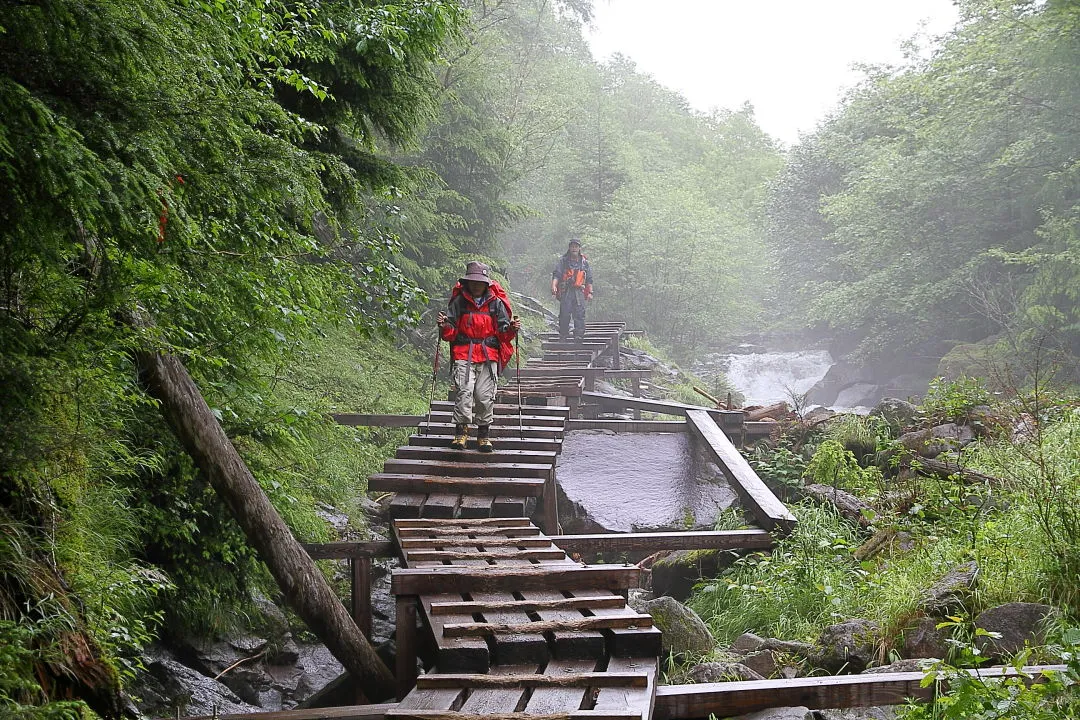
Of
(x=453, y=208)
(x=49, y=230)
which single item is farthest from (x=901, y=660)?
(x=453, y=208)

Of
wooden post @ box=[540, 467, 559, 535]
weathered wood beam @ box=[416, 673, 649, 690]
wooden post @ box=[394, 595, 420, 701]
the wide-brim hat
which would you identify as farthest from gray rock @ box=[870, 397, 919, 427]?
weathered wood beam @ box=[416, 673, 649, 690]

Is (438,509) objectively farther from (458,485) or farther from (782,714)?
(782,714)

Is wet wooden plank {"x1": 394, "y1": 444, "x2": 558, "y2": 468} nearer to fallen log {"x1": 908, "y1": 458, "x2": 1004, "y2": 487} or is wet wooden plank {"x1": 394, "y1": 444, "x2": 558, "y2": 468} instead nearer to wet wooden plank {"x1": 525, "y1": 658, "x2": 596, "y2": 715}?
fallen log {"x1": 908, "y1": 458, "x2": 1004, "y2": 487}

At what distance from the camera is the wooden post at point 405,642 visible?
497 centimetres

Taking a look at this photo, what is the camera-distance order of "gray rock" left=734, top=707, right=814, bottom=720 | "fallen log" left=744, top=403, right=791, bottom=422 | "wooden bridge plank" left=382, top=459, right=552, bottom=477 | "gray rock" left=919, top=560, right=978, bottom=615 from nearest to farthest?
1. "gray rock" left=734, top=707, right=814, bottom=720
2. "gray rock" left=919, top=560, right=978, bottom=615
3. "wooden bridge plank" left=382, top=459, right=552, bottom=477
4. "fallen log" left=744, top=403, right=791, bottom=422

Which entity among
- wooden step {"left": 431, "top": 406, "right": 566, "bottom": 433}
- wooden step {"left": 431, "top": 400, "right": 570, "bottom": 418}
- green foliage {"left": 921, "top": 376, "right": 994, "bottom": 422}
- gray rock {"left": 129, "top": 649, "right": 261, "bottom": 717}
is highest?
green foliage {"left": 921, "top": 376, "right": 994, "bottom": 422}

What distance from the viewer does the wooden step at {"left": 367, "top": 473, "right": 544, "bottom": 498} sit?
24.5 feet

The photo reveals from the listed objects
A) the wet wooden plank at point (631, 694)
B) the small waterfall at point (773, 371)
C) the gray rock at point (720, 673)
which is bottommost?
the gray rock at point (720, 673)

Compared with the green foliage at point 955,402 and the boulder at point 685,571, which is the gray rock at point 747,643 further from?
the green foliage at point 955,402

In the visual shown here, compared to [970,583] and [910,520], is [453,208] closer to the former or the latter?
[910,520]

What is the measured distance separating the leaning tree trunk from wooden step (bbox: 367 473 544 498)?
2.36 meters

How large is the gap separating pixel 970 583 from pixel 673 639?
202cm

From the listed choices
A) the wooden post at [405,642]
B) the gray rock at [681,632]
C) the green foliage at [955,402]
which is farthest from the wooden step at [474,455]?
the green foliage at [955,402]

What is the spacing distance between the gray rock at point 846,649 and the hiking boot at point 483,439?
398 cm
